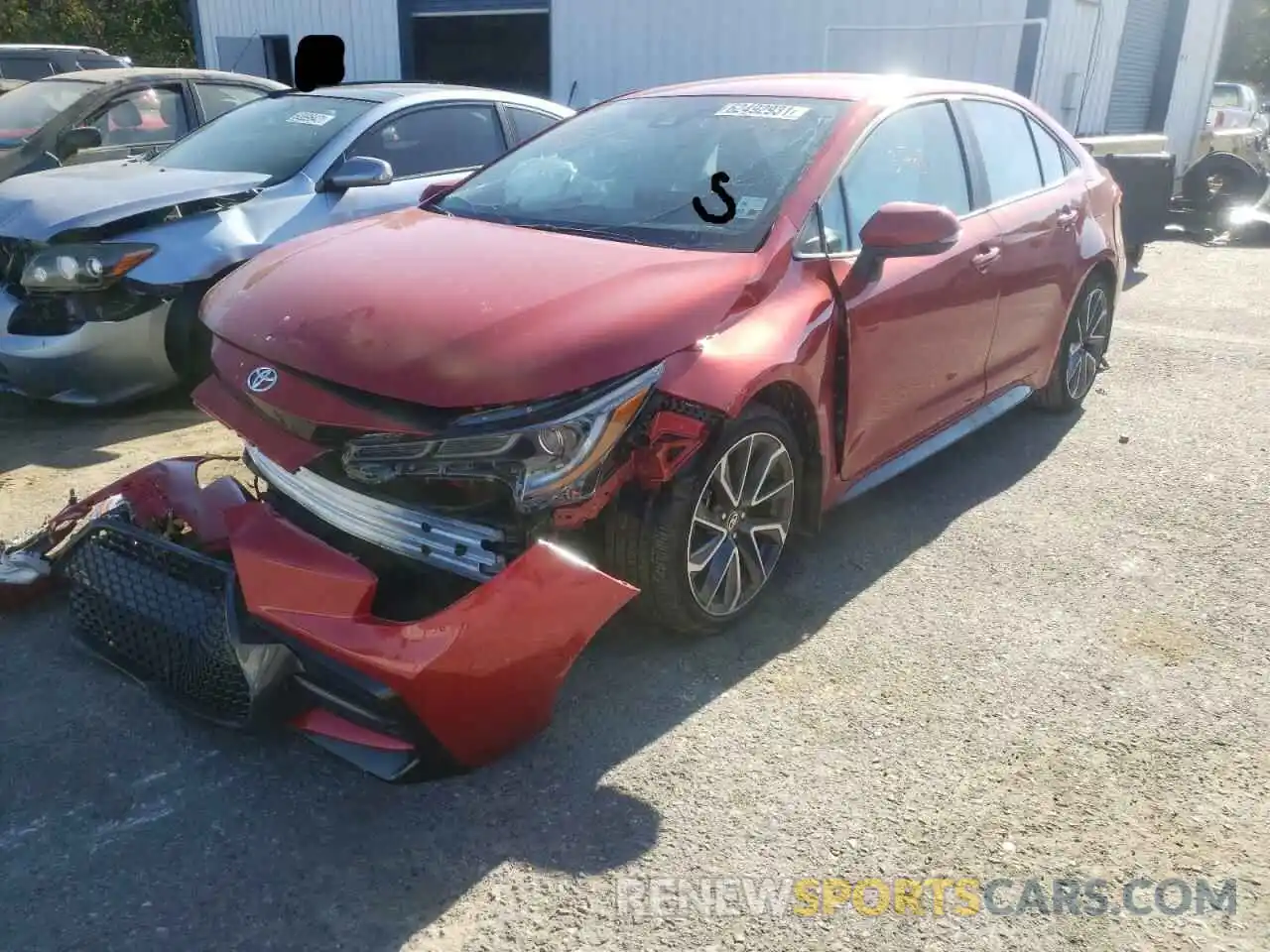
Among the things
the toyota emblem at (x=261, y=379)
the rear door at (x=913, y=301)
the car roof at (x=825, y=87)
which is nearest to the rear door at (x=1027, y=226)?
the rear door at (x=913, y=301)

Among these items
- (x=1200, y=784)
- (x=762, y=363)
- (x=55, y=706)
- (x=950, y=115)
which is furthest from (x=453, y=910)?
(x=950, y=115)

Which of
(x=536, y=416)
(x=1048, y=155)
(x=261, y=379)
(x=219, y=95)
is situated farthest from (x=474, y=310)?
(x=219, y=95)

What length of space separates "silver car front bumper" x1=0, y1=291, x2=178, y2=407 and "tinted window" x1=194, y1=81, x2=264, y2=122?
308 cm

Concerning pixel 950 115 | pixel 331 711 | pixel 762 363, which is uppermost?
pixel 950 115

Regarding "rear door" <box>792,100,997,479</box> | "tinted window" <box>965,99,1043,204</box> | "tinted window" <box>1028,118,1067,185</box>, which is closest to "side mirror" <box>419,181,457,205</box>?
"rear door" <box>792,100,997,479</box>

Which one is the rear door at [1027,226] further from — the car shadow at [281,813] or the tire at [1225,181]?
the tire at [1225,181]

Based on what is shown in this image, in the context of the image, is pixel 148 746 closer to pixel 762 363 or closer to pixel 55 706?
pixel 55 706

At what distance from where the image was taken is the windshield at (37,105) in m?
7.25

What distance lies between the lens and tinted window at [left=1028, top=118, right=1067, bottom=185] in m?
4.91

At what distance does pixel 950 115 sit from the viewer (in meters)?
4.21

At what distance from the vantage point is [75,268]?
183 inches

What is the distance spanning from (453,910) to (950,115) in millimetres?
3546

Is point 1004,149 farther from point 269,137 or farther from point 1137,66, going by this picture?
point 1137,66

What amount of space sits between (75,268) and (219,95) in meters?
3.38
